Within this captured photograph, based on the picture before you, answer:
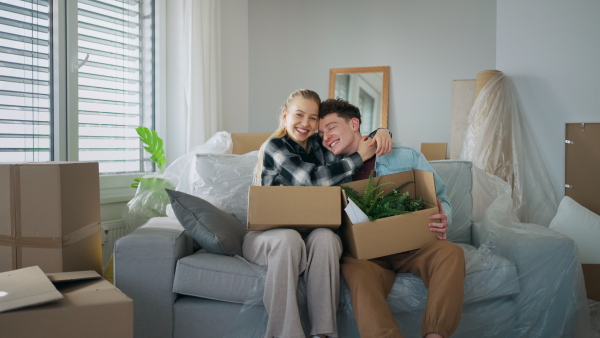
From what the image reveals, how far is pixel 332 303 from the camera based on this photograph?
173 centimetres

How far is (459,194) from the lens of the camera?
247cm

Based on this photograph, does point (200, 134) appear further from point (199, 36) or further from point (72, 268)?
point (72, 268)

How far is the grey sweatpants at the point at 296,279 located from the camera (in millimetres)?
1695

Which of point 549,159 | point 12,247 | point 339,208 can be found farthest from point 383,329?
point 549,159

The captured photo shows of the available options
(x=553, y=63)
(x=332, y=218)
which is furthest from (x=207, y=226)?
(x=553, y=63)

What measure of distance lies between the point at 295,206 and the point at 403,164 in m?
0.59

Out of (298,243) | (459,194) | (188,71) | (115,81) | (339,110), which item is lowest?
(298,243)

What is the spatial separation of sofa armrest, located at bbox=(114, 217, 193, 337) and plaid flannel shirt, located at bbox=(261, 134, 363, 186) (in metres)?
0.51

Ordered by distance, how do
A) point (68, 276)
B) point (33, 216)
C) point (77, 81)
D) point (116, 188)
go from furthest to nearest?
point (116, 188) → point (77, 81) → point (33, 216) → point (68, 276)

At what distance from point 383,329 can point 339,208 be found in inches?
17.6

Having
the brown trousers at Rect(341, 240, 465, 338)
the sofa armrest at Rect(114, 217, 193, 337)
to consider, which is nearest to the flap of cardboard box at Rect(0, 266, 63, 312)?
the sofa armrest at Rect(114, 217, 193, 337)

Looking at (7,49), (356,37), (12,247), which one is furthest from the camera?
(356,37)

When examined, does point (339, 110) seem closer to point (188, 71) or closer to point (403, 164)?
point (403, 164)

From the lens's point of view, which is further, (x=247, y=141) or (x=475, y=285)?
(x=247, y=141)
